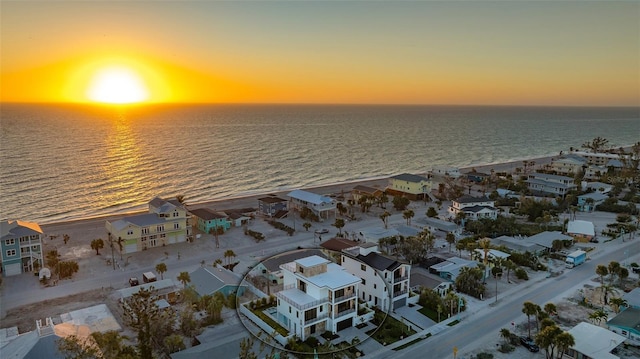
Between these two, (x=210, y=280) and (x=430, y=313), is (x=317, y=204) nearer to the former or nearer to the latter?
(x=210, y=280)

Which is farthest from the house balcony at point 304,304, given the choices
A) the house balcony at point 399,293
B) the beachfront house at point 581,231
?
the beachfront house at point 581,231

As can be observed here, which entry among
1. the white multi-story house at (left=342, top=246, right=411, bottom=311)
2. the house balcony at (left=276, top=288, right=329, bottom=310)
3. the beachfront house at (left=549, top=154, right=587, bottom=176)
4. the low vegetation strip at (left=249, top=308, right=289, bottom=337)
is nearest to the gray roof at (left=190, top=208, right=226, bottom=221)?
the low vegetation strip at (left=249, top=308, right=289, bottom=337)

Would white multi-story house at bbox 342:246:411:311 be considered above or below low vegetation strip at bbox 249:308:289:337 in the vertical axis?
above

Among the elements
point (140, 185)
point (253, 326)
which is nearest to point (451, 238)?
point (253, 326)

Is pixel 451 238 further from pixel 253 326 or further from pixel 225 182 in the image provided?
pixel 225 182

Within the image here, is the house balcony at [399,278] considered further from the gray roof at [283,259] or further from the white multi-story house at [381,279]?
the gray roof at [283,259]

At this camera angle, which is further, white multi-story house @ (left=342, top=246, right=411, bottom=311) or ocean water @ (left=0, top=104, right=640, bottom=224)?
ocean water @ (left=0, top=104, right=640, bottom=224)

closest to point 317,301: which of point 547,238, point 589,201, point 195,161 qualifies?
point 547,238

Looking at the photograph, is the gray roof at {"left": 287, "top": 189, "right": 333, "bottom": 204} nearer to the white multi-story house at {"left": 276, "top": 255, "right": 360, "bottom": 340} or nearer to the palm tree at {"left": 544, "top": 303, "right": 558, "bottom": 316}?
the white multi-story house at {"left": 276, "top": 255, "right": 360, "bottom": 340}
